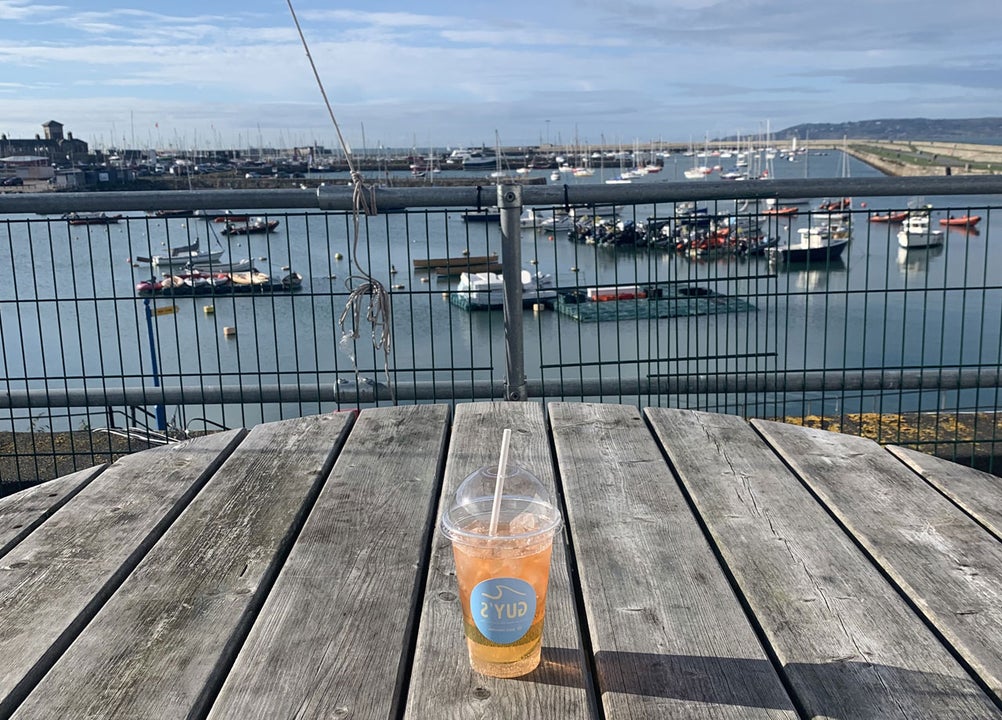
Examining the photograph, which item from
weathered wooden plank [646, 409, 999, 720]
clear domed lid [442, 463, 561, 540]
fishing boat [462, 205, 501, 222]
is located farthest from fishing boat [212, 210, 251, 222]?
clear domed lid [442, 463, 561, 540]

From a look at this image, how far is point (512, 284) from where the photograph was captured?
3.43 meters

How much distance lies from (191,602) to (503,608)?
0.54 m

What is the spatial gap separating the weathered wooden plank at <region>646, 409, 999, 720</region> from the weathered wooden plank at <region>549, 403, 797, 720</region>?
0.13ft

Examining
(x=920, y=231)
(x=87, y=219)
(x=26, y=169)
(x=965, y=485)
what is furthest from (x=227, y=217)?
(x=26, y=169)

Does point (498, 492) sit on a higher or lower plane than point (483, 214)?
lower

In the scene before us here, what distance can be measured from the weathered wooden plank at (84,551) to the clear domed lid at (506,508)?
1.87ft

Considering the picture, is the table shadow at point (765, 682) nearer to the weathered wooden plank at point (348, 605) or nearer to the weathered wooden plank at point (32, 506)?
the weathered wooden plank at point (348, 605)

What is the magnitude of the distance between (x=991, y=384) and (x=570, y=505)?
9.98 ft

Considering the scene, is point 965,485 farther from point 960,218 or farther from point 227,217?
point 960,218

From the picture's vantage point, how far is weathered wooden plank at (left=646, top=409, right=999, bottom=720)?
1.07m

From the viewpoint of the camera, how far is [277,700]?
1.08 metres

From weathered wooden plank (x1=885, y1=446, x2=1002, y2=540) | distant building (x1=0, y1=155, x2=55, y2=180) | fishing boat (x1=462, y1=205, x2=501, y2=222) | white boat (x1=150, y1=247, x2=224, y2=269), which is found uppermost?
distant building (x1=0, y1=155, x2=55, y2=180)

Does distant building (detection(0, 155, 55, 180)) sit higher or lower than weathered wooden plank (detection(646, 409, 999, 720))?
higher

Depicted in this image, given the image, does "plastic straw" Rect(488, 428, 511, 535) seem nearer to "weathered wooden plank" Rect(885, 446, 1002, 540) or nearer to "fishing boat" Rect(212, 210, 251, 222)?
"weathered wooden plank" Rect(885, 446, 1002, 540)
